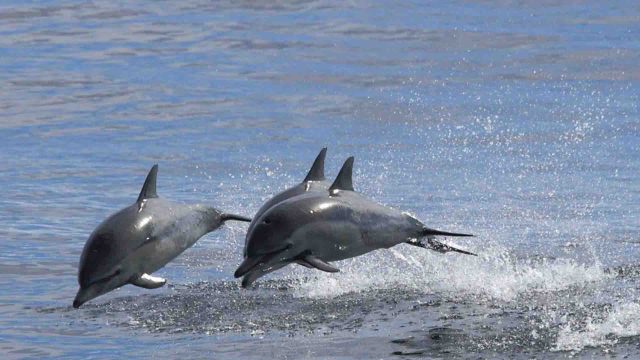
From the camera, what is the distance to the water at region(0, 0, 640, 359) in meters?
9.18

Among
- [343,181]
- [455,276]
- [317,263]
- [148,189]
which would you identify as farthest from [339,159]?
[317,263]

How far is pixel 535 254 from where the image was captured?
11680mm

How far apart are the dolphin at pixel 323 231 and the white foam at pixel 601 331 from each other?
2.82ft

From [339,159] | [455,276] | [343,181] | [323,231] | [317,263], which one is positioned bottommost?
[339,159]

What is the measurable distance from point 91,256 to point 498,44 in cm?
1774

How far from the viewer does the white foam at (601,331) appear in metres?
8.37

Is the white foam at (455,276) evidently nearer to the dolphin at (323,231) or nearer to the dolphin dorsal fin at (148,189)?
the dolphin at (323,231)

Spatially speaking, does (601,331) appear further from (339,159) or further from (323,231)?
(339,159)

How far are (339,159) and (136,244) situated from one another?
9.56m

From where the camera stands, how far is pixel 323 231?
799cm

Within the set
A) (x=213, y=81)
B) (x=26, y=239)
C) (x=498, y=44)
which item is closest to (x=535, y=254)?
(x=26, y=239)

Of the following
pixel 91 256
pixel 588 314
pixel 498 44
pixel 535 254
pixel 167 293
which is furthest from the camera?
pixel 498 44

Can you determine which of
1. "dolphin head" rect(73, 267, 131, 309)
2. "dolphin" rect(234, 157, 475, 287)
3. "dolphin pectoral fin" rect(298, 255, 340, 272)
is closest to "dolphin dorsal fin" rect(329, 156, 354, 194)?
"dolphin" rect(234, 157, 475, 287)

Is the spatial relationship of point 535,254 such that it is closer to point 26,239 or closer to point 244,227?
point 244,227
